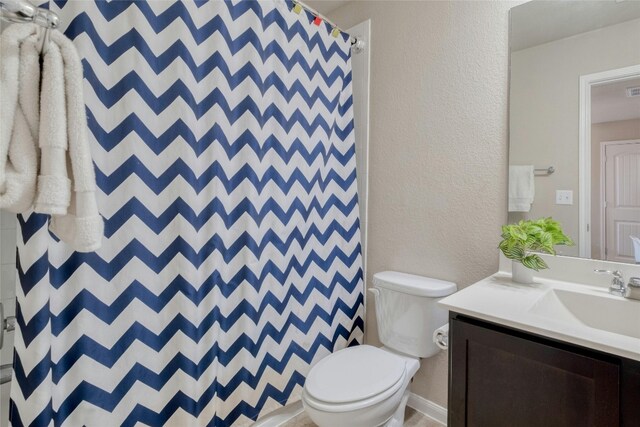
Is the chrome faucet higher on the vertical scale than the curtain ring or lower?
lower

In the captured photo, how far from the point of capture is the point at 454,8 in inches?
61.9

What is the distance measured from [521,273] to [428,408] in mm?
917

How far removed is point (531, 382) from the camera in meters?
0.89

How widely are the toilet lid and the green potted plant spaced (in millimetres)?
636

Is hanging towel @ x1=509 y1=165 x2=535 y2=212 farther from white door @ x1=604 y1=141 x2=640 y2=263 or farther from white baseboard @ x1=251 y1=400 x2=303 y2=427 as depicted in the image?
white baseboard @ x1=251 y1=400 x2=303 y2=427

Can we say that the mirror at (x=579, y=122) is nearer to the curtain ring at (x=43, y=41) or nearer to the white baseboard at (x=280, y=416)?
the white baseboard at (x=280, y=416)

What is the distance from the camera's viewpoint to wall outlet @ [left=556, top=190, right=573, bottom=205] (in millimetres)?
1312

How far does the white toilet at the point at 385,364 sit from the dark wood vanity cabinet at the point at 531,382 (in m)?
0.31

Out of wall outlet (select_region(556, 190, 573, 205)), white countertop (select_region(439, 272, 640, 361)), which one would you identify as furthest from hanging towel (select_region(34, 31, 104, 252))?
wall outlet (select_region(556, 190, 573, 205))

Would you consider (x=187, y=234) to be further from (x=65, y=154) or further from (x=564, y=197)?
(x=564, y=197)

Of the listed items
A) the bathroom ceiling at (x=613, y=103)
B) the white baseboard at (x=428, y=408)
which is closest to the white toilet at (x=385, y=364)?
the white baseboard at (x=428, y=408)

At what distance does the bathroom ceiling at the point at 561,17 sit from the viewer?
3.94 ft

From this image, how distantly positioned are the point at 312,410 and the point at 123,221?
0.97m

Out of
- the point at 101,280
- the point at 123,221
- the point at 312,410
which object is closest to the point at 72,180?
the point at 123,221
